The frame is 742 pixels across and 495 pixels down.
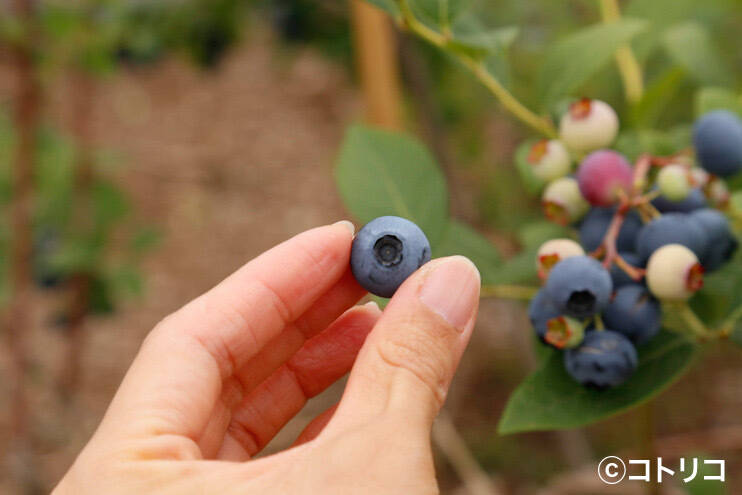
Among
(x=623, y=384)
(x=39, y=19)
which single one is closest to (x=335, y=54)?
(x=39, y=19)

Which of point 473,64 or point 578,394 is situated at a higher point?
point 473,64

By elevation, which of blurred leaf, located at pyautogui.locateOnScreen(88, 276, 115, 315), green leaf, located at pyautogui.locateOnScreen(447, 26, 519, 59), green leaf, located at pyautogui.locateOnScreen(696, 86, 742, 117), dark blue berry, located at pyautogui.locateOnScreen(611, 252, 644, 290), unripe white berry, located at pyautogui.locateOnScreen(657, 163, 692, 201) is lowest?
blurred leaf, located at pyautogui.locateOnScreen(88, 276, 115, 315)

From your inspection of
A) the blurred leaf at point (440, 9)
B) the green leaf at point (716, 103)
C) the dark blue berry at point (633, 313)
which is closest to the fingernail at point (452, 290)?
the dark blue berry at point (633, 313)

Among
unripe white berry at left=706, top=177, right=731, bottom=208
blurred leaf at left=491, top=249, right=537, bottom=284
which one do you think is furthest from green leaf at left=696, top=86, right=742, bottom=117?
blurred leaf at left=491, top=249, right=537, bottom=284

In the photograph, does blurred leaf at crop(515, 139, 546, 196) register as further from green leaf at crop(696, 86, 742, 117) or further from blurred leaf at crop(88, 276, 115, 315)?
blurred leaf at crop(88, 276, 115, 315)

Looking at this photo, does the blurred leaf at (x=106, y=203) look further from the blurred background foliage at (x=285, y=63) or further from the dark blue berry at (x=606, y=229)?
the dark blue berry at (x=606, y=229)

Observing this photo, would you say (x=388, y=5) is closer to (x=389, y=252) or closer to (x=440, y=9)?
(x=440, y=9)
